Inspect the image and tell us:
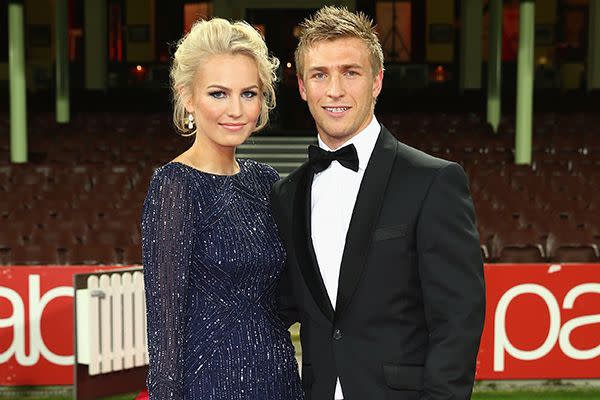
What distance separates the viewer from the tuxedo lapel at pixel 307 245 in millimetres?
2723

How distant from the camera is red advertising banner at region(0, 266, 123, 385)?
706 centimetres

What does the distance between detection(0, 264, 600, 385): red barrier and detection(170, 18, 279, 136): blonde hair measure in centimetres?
427

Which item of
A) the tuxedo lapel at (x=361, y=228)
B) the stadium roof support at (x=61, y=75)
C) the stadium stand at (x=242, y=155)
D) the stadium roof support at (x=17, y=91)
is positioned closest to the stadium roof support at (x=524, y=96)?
the stadium stand at (x=242, y=155)

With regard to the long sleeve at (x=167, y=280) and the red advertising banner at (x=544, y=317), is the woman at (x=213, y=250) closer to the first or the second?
the long sleeve at (x=167, y=280)

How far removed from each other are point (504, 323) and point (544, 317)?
287 millimetres

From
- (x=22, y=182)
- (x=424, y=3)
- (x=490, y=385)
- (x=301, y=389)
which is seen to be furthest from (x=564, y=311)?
(x=424, y=3)

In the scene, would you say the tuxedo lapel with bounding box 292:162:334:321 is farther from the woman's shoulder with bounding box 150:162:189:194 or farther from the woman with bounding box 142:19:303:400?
the woman's shoulder with bounding box 150:162:189:194

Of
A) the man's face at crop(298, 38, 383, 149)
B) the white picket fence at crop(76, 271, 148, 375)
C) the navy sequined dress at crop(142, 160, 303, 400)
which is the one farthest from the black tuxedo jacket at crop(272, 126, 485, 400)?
the white picket fence at crop(76, 271, 148, 375)

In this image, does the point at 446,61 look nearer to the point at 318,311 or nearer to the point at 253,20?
the point at 253,20

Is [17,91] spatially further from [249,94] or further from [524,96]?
[249,94]

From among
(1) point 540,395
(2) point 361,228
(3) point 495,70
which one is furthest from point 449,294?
(3) point 495,70

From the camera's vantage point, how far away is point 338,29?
2.64 m

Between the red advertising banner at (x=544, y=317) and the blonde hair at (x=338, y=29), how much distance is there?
468cm

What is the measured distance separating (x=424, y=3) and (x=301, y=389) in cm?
2256
